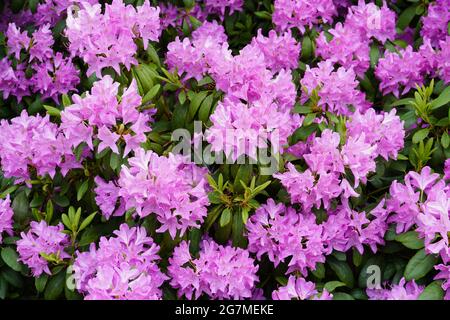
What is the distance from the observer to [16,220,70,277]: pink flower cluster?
89.0 inches

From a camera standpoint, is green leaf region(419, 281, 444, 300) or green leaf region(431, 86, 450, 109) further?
green leaf region(431, 86, 450, 109)

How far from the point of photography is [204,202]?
7.01 feet

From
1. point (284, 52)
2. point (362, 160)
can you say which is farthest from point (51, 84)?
point (362, 160)

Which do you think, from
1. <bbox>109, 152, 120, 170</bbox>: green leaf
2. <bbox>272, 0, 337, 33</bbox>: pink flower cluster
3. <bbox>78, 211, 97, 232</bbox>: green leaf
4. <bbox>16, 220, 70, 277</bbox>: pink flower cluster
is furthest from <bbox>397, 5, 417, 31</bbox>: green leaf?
<bbox>16, 220, 70, 277</bbox>: pink flower cluster

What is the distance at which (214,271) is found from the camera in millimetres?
2180

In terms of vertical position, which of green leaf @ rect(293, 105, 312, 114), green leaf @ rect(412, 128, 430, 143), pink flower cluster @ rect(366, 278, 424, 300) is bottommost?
→ pink flower cluster @ rect(366, 278, 424, 300)

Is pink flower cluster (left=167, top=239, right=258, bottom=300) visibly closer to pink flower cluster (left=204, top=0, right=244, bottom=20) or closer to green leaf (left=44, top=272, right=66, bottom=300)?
green leaf (left=44, top=272, right=66, bottom=300)

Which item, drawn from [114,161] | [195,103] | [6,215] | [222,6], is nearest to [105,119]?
[114,161]

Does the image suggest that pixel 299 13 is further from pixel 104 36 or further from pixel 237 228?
pixel 237 228

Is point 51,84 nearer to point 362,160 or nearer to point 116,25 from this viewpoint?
point 116,25

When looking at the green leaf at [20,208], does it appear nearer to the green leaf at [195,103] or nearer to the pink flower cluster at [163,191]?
the pink flower cluster at [163,191]

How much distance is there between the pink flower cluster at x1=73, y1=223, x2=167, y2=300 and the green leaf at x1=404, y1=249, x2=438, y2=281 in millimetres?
766

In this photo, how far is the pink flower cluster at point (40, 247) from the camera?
2.26m
